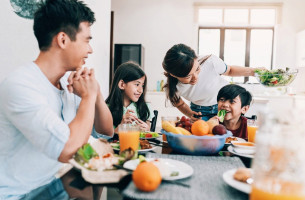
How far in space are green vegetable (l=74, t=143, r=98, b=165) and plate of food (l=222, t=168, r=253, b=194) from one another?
435mm

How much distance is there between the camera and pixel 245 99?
218 cm

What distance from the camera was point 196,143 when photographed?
1.06 m

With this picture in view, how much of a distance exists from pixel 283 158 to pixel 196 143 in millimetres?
532

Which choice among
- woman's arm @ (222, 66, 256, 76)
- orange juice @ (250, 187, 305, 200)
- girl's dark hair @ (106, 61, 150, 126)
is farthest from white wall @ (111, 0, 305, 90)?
orange juice @ (250, 187, 305, 200)

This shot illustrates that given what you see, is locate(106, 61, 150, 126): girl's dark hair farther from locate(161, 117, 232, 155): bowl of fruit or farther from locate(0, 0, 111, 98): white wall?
locate(161, 117, 232, 155): bowl of fruit

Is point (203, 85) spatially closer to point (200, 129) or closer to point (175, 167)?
point (200, 129)

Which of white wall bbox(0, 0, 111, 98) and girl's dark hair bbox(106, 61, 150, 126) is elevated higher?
white wall bbox(0, 0, 111, 98)

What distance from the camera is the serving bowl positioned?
105 centimetres

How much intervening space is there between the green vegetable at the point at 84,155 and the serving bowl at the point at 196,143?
13.8 inches

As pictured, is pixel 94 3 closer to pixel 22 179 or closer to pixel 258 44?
pixel 22 179

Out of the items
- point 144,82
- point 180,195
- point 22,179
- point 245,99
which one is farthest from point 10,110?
point 245,99

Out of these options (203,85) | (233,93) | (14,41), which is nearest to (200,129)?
(233,93)

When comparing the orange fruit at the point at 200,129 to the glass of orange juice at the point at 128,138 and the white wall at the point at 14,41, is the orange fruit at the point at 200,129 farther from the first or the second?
the white wall at the point at 14,41

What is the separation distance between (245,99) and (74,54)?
1.53 meters
